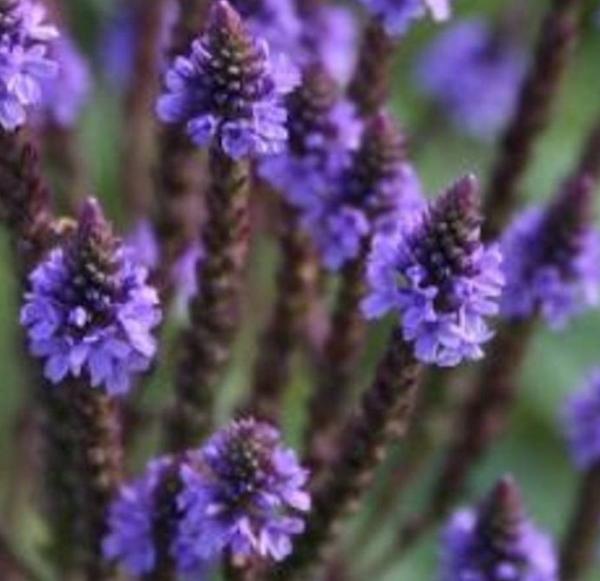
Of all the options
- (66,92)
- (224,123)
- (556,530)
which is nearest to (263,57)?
(224,123)

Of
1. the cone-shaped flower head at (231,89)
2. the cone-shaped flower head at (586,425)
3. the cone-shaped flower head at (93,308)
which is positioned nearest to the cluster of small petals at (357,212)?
the cone-shaped flower head at (231,89)

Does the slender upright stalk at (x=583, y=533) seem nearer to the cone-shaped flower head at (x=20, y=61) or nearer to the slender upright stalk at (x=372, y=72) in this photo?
the slender upright stalk at (x=372, y=72)

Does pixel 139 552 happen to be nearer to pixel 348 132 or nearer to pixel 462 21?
pixel 348 132

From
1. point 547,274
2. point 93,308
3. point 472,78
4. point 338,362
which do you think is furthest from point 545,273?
point 472,78

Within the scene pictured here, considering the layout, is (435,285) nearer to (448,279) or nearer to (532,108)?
(448,279)

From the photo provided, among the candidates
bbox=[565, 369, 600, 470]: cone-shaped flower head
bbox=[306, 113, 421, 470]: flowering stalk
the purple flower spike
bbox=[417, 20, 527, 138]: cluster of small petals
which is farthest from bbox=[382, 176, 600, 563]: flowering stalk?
bbox=[417, 20, 527, 138]: cluster of small petals

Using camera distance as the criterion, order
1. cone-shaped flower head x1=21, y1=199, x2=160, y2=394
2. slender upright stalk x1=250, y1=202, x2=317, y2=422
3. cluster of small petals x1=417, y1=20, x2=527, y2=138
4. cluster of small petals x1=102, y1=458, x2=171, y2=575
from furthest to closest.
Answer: cluster of small petals x1=417, y1=20, x2=527, y2=138 < slender upright stalk x1=250, y1=202, x2=317, y2=422 < cluster of small petals x1=102, y1=458, x2=171, y2=575 < cone-shaped flower head x1=21, y1=199, x2=160, y2=394

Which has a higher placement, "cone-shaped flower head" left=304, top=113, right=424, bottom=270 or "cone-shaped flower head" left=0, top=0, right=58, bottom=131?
"cone-shaped flower head" left=304, top=113, right=424, bottom=270

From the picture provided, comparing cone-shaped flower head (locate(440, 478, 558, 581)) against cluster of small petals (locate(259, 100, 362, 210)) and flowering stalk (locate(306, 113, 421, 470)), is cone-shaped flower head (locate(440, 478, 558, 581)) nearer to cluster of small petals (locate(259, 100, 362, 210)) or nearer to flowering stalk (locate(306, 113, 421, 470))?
flowering stalk (locate(306, 113, 421, 470))
